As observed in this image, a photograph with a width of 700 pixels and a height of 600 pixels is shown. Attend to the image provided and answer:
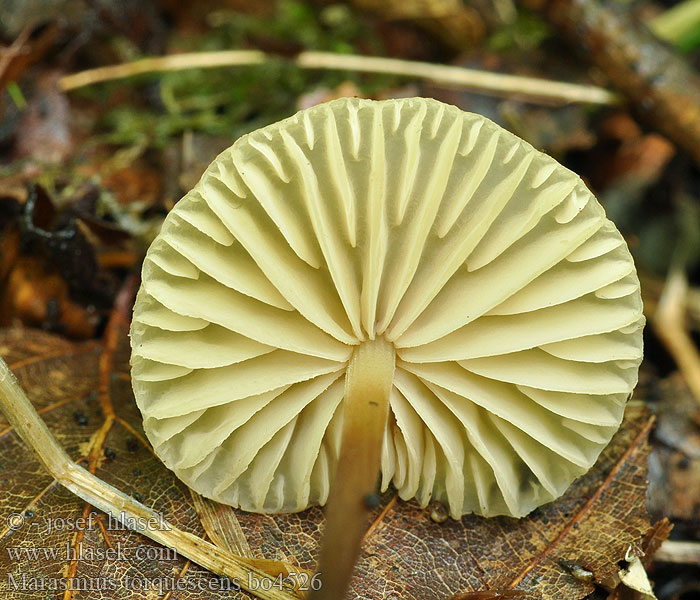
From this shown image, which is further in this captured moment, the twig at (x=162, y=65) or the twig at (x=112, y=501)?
the twig at (x=162, y=65)

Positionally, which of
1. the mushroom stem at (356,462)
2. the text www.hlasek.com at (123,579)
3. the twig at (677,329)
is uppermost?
the twig at (677,329)

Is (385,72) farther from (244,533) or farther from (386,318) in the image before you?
(244,533)

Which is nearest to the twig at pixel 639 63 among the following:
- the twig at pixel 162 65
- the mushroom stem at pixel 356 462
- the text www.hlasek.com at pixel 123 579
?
the twig at pixel 162 65

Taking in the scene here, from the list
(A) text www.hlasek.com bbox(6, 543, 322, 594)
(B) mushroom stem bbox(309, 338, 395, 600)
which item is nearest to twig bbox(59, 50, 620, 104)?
(B) mushroom stem bbox(309, 338, 395, 600)

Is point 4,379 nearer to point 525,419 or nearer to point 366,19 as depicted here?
point 525,419

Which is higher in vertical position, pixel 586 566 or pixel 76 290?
pixel 76 290

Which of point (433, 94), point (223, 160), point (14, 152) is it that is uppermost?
point (433, 94)

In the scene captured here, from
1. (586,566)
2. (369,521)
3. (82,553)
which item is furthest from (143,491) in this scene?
(586,566)

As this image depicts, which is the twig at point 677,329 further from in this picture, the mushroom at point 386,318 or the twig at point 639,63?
the mushroom at point 386,318
